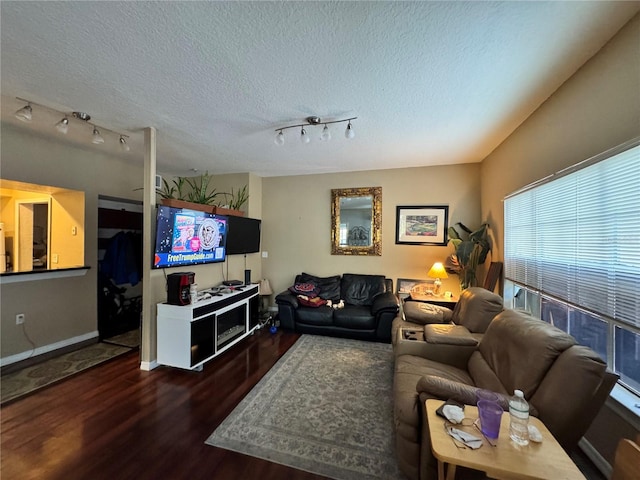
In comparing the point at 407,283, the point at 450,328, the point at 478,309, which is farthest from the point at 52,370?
the point at 407,283

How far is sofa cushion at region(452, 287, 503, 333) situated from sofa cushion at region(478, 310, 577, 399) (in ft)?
1.36

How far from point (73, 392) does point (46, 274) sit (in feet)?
5.29

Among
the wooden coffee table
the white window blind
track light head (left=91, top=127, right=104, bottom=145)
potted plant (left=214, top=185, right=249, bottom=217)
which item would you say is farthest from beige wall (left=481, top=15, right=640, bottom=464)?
track light head (left=91, top=127, right=104, bottom=145)

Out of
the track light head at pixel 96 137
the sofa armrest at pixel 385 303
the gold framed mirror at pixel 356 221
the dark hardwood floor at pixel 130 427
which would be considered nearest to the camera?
the dark hardwood floor at pixel 130 427

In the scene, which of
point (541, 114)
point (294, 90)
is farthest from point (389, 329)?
point (294, 90)

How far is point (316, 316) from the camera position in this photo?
145 inches

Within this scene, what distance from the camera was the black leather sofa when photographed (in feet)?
11.5

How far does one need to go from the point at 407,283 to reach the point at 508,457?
316 cm

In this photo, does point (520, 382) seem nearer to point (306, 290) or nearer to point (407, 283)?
point (407, 283)

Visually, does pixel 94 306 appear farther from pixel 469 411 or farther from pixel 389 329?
pixel 469 411

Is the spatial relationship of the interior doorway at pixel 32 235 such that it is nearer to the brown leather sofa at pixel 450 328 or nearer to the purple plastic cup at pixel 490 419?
the brown leather sofa at pixel 450 328

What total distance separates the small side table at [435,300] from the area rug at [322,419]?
1044 millimetres

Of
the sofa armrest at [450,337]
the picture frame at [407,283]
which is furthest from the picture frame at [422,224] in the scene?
the sofa armrest at [450,337]

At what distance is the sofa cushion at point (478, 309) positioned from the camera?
2352mm
